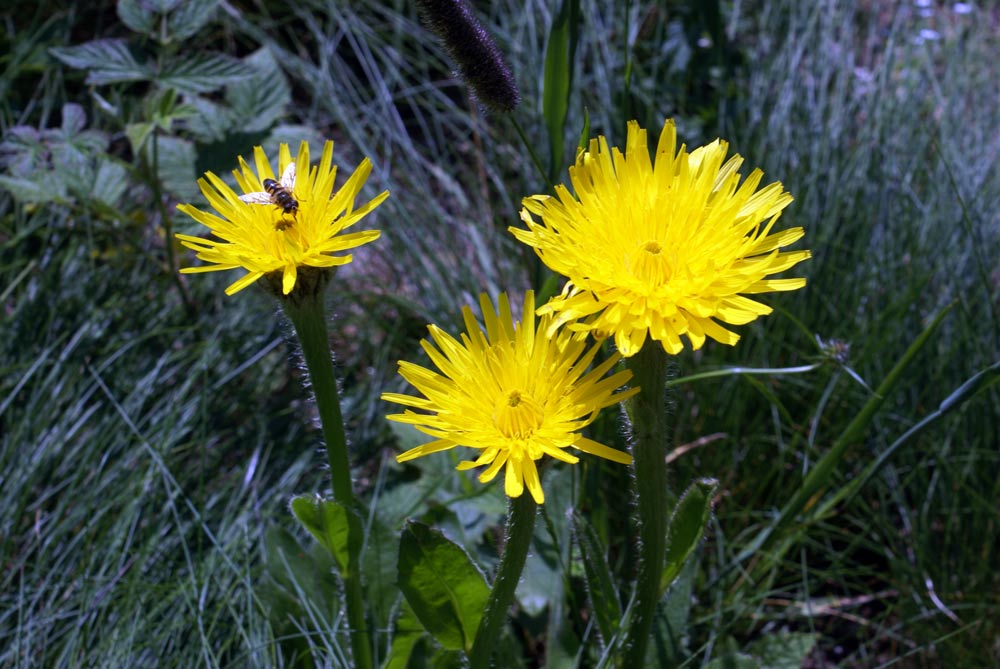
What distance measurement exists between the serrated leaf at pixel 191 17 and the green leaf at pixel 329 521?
1.54 m

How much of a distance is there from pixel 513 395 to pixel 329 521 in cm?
46

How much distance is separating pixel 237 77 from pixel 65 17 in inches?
52.1

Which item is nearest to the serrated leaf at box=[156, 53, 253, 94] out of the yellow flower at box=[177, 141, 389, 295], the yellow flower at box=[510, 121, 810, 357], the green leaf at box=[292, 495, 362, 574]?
the yellow flower at box=[177, 141, 389, 295]

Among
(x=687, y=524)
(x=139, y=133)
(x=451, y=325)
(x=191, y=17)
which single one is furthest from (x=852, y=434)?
(x=191, y=17)

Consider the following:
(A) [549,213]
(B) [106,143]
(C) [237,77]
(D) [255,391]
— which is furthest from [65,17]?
(A) [549,213]

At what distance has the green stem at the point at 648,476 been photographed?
136 cm

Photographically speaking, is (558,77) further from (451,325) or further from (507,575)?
(451,325)

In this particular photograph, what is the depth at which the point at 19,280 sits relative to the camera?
2781 mm

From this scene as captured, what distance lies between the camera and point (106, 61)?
2.52 m

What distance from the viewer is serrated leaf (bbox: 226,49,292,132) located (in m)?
2.67

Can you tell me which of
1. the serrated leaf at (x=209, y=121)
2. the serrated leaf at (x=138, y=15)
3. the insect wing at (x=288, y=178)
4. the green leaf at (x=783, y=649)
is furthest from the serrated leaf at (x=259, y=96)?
the green leaf at (x=783, y=649)

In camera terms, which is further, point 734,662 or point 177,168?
point 177,168

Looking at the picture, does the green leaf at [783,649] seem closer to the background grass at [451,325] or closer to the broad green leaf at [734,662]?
the background grass at [451,325]

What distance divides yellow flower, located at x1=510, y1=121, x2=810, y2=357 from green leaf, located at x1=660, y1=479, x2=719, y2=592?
0.35 meters
